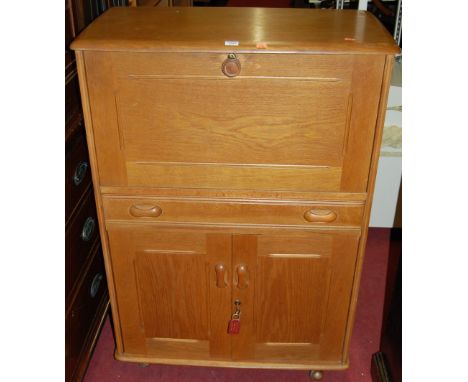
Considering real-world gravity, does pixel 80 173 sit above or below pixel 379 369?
above

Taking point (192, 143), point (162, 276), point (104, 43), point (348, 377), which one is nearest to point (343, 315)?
point (348, 377)

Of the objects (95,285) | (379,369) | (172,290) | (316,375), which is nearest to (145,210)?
(172,290)

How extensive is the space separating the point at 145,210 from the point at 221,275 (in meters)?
0.30

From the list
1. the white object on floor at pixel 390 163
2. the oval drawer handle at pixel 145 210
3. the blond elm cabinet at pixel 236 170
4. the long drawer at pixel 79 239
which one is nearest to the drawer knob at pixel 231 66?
the blond elm cabinet at pixel 236 170

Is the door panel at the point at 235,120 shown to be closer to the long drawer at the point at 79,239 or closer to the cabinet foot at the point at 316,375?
the long drawer at the point at 79,239

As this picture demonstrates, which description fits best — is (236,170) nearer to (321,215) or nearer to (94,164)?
(321,215)

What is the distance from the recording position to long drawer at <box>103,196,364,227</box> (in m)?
1.42

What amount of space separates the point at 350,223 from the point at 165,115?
580 mm

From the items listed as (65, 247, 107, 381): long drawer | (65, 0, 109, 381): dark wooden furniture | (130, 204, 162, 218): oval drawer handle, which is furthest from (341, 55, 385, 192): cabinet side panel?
(65, 247, 107, 381): long drawer

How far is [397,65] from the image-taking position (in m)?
2.29

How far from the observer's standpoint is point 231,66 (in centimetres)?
121

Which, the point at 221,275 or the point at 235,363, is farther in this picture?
the point at 235,363

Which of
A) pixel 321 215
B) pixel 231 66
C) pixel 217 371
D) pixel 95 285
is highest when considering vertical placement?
pixel 231 66

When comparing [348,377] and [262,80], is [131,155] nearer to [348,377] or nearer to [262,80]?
[262,80]
